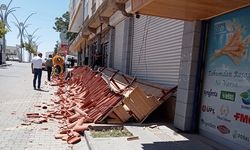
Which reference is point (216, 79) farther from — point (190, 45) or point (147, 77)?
point (147, 77)

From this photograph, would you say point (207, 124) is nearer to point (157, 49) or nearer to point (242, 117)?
point (242, 117)

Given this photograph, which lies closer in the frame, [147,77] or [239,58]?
[239,58]

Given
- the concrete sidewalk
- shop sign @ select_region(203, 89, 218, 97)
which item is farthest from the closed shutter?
the concrete sidewalk

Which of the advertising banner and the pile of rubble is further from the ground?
the advertising banner

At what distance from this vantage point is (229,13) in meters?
6.24

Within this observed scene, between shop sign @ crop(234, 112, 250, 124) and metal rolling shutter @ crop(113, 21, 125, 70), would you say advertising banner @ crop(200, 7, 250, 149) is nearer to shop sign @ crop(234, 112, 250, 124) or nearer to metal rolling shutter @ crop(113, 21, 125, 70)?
shop sign @ crop(234, 112, 250, 124)

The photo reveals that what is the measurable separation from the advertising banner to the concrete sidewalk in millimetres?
334

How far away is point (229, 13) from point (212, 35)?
0.66 m

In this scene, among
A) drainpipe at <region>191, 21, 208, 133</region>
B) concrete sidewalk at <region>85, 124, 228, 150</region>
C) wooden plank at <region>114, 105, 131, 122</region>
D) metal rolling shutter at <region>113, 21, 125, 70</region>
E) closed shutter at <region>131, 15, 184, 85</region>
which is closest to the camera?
concrete sidewalk at <region>85, 124, 228, 150</region>

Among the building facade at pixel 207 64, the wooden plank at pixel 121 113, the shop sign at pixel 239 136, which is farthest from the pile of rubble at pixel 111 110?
the shop sign at pixel 239 136

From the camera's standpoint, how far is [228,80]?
6.02 m

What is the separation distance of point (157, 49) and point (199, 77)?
11.2ft

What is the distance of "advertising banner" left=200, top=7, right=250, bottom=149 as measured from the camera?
5.59 m

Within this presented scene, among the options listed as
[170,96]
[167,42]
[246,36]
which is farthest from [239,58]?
[167,42]
